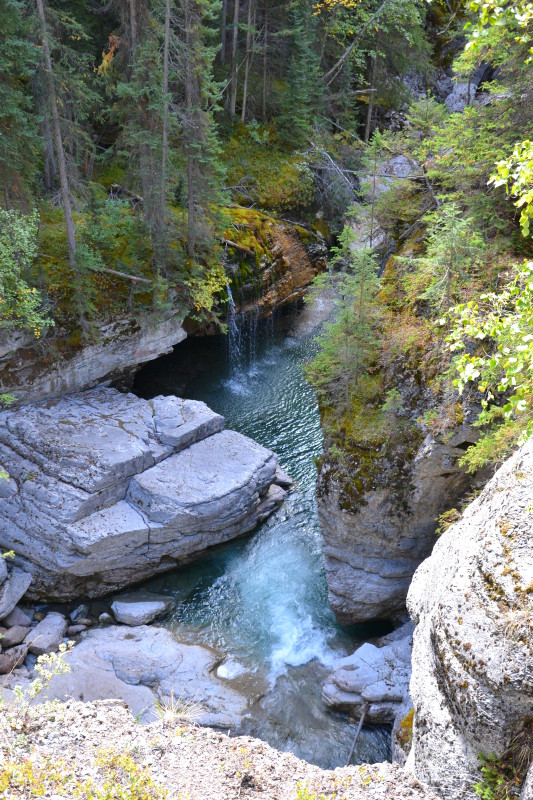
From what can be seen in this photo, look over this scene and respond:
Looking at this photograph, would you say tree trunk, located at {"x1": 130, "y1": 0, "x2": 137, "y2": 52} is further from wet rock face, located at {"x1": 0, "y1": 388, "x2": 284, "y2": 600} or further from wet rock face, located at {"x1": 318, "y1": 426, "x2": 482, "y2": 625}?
wet rock face, located at {"x1": 318, "y1": 426, "x2": 482, "y2": 625}

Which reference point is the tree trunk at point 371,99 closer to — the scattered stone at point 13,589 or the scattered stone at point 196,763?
the scattered stone at point 13,589

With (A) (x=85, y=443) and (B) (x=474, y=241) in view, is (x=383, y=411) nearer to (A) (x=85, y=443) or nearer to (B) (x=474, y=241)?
(B) (x=474, y=241)

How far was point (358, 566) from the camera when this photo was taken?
13.8 metres

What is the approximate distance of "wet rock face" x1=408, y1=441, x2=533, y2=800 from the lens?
567cm

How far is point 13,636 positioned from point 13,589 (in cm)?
122

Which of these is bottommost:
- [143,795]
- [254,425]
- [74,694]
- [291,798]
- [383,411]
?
[74,694]

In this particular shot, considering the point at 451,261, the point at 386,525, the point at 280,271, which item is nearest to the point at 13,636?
the point at 386,525

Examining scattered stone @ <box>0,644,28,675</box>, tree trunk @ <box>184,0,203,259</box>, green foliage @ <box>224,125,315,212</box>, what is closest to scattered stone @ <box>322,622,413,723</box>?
scattered stone @ <box>0,644,28,675</box>

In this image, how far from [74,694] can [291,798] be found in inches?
307

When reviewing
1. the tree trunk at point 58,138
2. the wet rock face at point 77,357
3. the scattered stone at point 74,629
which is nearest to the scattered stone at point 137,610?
the scattered stone at point 74,629

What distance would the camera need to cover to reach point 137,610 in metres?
14.6

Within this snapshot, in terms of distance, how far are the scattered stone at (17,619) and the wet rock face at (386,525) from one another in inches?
306

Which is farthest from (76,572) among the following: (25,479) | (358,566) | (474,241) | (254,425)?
(474,241)

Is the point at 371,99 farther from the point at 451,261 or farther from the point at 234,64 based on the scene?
the point at 451,261
